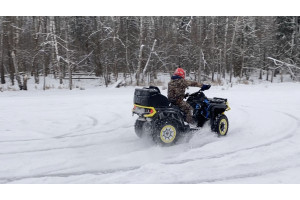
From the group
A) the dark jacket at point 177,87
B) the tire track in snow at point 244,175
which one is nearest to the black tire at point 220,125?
the dark jacket at point 177,87

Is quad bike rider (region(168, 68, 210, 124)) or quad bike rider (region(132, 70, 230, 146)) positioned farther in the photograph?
quad bike rider (region(168, 68, 210, 124))

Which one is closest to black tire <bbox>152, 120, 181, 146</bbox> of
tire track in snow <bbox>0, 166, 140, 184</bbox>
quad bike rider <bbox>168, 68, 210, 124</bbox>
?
quad bike rider <bbox>168, 68, 210, 124</bbox>

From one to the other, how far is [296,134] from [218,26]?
92.6 ft

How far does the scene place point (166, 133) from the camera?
5844 mm

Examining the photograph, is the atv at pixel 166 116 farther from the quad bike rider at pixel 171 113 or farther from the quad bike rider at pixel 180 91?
the quad bike rider at pixel 180 91

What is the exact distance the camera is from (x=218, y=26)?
108 feet

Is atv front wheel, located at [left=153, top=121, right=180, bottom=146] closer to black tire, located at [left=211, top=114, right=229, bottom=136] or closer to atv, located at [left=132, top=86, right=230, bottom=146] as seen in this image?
atv, located at [left=132, top=86, right=230, bottom=146]

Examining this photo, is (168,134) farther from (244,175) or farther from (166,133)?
(244,175)

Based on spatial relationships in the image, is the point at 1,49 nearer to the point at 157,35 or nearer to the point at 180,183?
the point at 157,35

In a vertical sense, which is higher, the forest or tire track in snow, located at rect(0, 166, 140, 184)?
the forest

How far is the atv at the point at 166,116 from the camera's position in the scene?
5.80 meters

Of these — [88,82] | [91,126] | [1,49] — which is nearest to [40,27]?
[1,49]

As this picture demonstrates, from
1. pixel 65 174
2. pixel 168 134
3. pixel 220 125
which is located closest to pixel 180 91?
pixel 168 134

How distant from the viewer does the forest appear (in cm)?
2453
